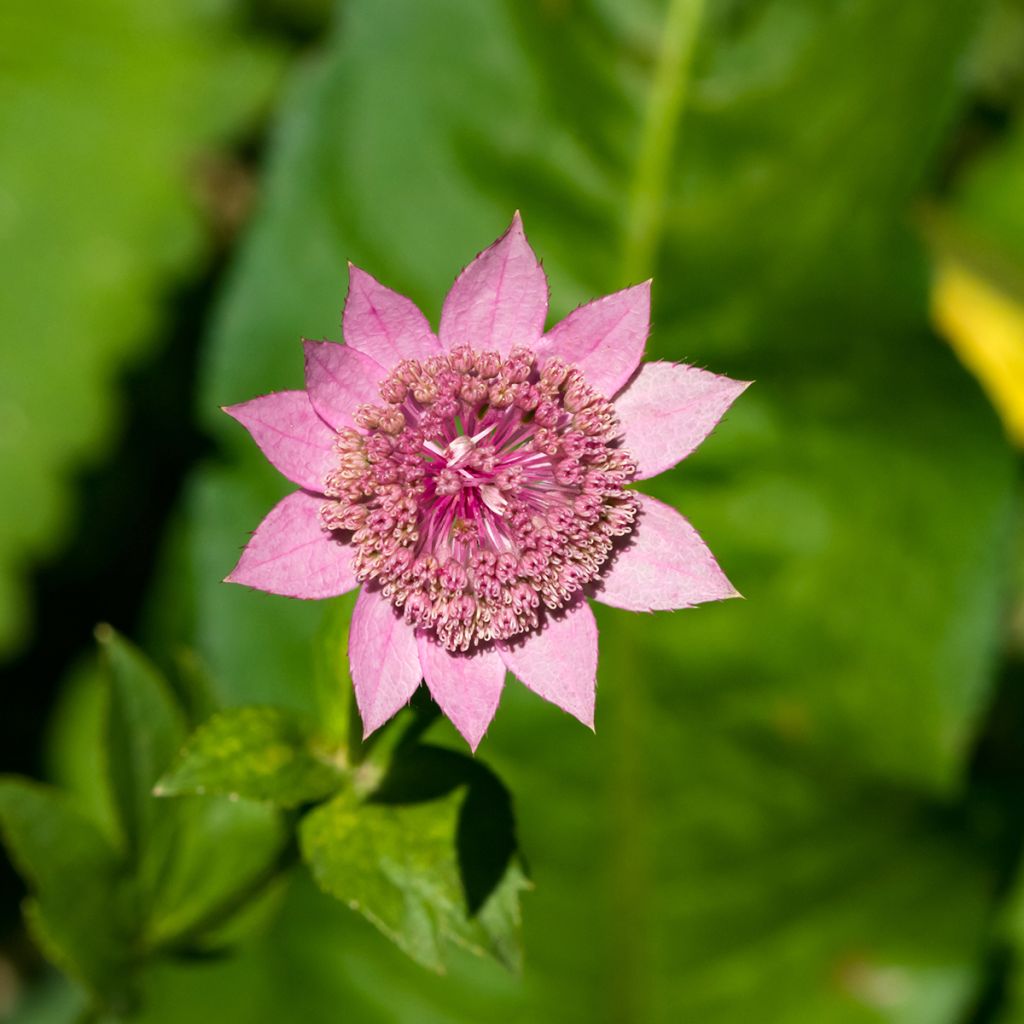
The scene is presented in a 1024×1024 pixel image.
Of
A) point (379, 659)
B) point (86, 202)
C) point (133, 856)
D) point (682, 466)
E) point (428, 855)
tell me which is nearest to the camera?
point (379, 659)

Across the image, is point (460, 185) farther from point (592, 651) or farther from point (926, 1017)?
point (926, 1017)

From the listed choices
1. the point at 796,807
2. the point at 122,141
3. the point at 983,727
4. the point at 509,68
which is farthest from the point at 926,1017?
the point at 122,141

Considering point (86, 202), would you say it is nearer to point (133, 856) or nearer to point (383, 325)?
point (133, 856)

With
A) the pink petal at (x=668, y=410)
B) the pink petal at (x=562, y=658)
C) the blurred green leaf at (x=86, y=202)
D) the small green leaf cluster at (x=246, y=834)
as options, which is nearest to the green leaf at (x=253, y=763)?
the small green leaf cluster at (x=246, y=834)

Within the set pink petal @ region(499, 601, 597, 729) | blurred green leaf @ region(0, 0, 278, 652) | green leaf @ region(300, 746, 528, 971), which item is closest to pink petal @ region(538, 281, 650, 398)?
pink petal @ region(499, 601, 597, 729)

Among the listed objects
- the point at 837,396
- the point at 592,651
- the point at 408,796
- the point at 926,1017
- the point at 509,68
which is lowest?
the point at 926,1017

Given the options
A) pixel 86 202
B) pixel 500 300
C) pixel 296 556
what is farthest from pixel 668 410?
pixel 86 202

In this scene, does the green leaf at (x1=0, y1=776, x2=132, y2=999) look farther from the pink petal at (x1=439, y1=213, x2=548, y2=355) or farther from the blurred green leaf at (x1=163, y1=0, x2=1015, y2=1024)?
the pink petal at (x1=439, y1=213, x2=548, y2=355)
